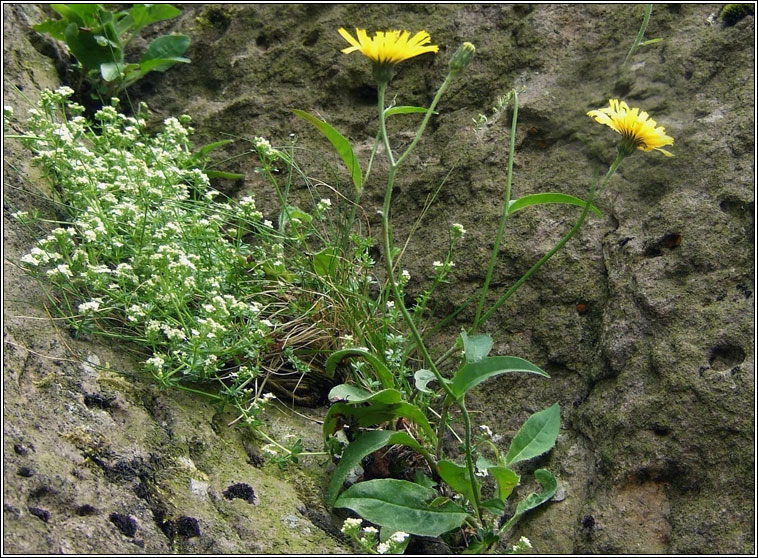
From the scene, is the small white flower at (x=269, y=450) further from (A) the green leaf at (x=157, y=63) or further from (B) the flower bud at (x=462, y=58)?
(A) the green leaf at (x=157, y=63)

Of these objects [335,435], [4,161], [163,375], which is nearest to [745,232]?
[335,435]

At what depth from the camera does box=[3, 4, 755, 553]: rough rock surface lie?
152 centimetres

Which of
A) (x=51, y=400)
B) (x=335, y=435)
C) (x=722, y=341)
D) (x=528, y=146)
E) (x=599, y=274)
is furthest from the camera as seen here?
(x=528, y=146)

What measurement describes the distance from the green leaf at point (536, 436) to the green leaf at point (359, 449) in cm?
24

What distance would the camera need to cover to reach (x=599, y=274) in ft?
6.56

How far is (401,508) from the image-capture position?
1.59m

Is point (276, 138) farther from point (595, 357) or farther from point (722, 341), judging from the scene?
point (722, 341)

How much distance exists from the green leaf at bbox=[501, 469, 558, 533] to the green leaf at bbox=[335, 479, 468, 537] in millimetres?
146

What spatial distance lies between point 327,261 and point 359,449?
597 millimetres

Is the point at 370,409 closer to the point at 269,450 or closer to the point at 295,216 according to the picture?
the point at 269,450

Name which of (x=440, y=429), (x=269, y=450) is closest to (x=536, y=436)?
(x=440, y=429)

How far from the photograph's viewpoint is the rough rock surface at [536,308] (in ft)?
4.97

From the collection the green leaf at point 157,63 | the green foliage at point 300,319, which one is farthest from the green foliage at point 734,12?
the green leaf at point 157,63

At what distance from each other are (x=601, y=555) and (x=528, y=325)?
2.10 ft
